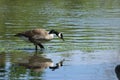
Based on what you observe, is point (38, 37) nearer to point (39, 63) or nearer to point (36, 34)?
point (36, 34)

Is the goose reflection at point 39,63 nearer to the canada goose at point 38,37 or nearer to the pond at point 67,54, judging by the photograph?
the pond at point 67,54

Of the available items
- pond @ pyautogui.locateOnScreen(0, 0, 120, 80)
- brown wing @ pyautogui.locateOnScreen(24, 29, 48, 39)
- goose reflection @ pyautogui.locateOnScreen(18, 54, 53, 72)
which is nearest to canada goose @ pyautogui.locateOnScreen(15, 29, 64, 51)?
brown wing @ pyautogui.locateOnScreen(24, 29, 48, 39)

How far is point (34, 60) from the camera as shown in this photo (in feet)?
46.9

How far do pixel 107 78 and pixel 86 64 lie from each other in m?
1.71

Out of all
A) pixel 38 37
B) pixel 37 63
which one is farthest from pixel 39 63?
pixel 38 37

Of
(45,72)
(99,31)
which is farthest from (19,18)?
(45,72)

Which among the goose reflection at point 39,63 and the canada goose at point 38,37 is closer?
the goose reflection at point 39,63

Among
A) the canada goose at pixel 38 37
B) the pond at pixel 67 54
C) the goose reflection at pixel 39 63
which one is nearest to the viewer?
the pond at pixel 67 54

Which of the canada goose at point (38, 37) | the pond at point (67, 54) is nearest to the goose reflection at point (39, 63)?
the pond at point (67, 54)

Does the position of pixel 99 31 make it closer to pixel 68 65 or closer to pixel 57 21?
pixel 57 21

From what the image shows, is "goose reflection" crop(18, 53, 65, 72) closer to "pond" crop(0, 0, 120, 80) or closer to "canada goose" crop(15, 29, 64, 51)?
"pond" crop(0, 0, 120, 80)

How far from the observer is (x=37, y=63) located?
13875mm

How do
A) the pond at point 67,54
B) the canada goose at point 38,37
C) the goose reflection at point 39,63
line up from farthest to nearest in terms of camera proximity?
the canada goose at point 38,37 < the goose reflection at point 39,63 < the pond at point 67,54

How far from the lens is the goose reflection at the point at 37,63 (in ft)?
43.8
